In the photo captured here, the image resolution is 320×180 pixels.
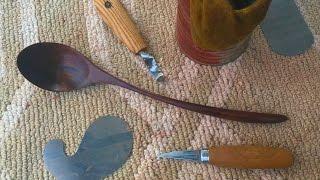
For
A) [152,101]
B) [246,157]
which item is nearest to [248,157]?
[246,157]

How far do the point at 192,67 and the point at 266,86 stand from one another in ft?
0.25

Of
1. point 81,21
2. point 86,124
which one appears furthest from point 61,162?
point 81,21

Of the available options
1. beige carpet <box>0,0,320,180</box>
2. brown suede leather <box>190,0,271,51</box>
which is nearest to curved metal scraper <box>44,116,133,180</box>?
beige carpet <box>0,0,320,180</box>

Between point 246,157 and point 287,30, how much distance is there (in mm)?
154

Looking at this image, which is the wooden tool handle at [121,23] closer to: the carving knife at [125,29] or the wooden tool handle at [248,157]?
the carving knife at [125,29]

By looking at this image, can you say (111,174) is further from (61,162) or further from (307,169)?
(307,169)

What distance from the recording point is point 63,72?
419mm

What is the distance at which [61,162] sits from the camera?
0.39 meters

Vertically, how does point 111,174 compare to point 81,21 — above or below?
below

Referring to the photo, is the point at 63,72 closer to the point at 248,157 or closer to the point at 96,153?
the point at 96,153

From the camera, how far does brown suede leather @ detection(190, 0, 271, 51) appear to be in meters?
0.32

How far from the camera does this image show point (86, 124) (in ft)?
1.34

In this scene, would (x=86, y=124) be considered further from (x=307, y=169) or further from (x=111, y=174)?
(x=307, y=169)

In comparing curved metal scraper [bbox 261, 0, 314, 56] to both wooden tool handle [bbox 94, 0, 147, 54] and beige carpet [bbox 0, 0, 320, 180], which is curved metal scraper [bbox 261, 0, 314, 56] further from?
wooden tool handle [bbox 94, 0, 147, 54]
